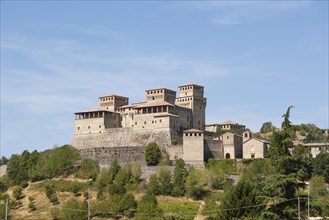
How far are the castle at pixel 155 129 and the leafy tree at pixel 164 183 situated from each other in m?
4.00

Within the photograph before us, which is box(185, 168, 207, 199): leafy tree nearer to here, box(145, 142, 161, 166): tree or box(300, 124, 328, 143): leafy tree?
box(145, 142, 161, 166): tree

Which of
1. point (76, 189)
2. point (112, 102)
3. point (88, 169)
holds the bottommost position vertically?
point (76, 189)

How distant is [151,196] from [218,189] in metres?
7.79

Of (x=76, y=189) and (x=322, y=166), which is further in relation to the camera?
(x=76, y=189)

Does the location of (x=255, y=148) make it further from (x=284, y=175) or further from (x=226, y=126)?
(x=284, y=175)

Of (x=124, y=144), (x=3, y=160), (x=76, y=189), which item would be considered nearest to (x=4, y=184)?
(x=76, y=189)

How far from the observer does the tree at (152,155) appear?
239 feet

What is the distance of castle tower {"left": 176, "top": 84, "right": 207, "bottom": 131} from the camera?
266ft

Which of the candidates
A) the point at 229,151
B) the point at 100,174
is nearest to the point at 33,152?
the point at 100,174

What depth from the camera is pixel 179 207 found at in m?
64.0

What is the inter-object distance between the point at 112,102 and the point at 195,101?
11150 millimetres

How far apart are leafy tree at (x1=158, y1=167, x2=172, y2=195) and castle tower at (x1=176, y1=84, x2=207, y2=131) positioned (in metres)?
13.2

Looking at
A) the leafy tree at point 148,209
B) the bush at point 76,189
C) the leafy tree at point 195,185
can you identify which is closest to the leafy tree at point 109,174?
the bush at point 76,189

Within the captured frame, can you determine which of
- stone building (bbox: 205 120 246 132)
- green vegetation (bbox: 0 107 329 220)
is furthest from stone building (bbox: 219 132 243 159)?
stone building (bbox: 205 120 246 132)
